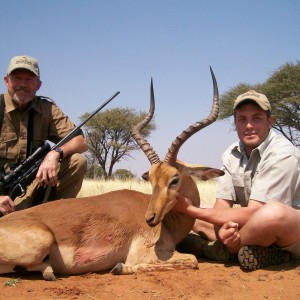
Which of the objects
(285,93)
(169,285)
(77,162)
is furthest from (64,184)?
(285,93)

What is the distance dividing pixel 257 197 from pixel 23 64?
4226 millimetres

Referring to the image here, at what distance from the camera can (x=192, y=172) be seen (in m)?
5.58

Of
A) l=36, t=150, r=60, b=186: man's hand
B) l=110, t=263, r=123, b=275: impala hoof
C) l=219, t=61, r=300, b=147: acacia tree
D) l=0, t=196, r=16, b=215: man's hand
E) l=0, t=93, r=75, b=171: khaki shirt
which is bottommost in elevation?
l=110, t=263, r=123, b=275: impala hoof

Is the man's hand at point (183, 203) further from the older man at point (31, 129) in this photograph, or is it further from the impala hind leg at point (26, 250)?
the older man at point (31, 129)

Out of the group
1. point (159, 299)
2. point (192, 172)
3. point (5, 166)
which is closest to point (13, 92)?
point (5, 166)

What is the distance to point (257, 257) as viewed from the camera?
15.1 ft

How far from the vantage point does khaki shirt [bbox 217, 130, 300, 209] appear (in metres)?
4.54

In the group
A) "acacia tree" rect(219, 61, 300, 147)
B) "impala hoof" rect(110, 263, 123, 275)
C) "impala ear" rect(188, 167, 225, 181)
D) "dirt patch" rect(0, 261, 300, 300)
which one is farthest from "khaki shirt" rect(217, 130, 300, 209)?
"acacia tree" rect(219, 61, 300, 147)

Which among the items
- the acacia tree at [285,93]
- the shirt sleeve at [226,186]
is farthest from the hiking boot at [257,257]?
the acacia tree at [285,93]

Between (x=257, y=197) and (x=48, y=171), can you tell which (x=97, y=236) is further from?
(x=257, y=197)

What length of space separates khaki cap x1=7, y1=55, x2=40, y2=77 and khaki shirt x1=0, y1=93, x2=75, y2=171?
494mm

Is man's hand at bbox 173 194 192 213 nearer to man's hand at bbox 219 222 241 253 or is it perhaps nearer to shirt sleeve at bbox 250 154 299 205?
man's hand at bbox 219 222 241 253

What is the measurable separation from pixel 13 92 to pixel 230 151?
12.0 feet

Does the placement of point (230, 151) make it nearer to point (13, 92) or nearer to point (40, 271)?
point (40, 271)
